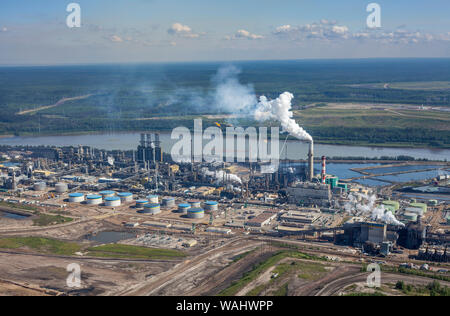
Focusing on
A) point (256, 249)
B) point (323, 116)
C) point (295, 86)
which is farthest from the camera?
point (295, 86)

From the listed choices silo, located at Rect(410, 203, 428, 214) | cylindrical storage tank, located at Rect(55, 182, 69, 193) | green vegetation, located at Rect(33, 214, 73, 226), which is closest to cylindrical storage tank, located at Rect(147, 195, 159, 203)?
green vegetation, located at Rect(33, 214, 73, 226)

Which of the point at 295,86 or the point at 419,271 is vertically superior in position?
the point at 295,86

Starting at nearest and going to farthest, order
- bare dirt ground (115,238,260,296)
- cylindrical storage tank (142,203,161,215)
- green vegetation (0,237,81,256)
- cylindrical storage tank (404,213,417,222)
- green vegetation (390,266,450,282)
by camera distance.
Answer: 1. bare dirt ground (115,238,260,296)
2. green vegetation (390,266,450,282)
3. green vegetation (0,237,81,256)
4. cylindrical storage tank (404,213,417,222)
5. cylindrical storage tank (142,203,161,215)

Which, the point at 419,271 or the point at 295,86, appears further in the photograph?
the point at 295,86

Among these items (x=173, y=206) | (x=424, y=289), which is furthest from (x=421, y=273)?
(x=173, y=206)

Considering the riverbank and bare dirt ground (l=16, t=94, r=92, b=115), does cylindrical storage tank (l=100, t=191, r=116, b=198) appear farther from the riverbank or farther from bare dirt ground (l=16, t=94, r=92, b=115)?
bare dirt ground (l=16, t=94, r=92, b=115)

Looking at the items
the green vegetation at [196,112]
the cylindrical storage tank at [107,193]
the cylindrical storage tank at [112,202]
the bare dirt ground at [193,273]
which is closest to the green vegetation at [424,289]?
the bare dirt ground at [193,273]
